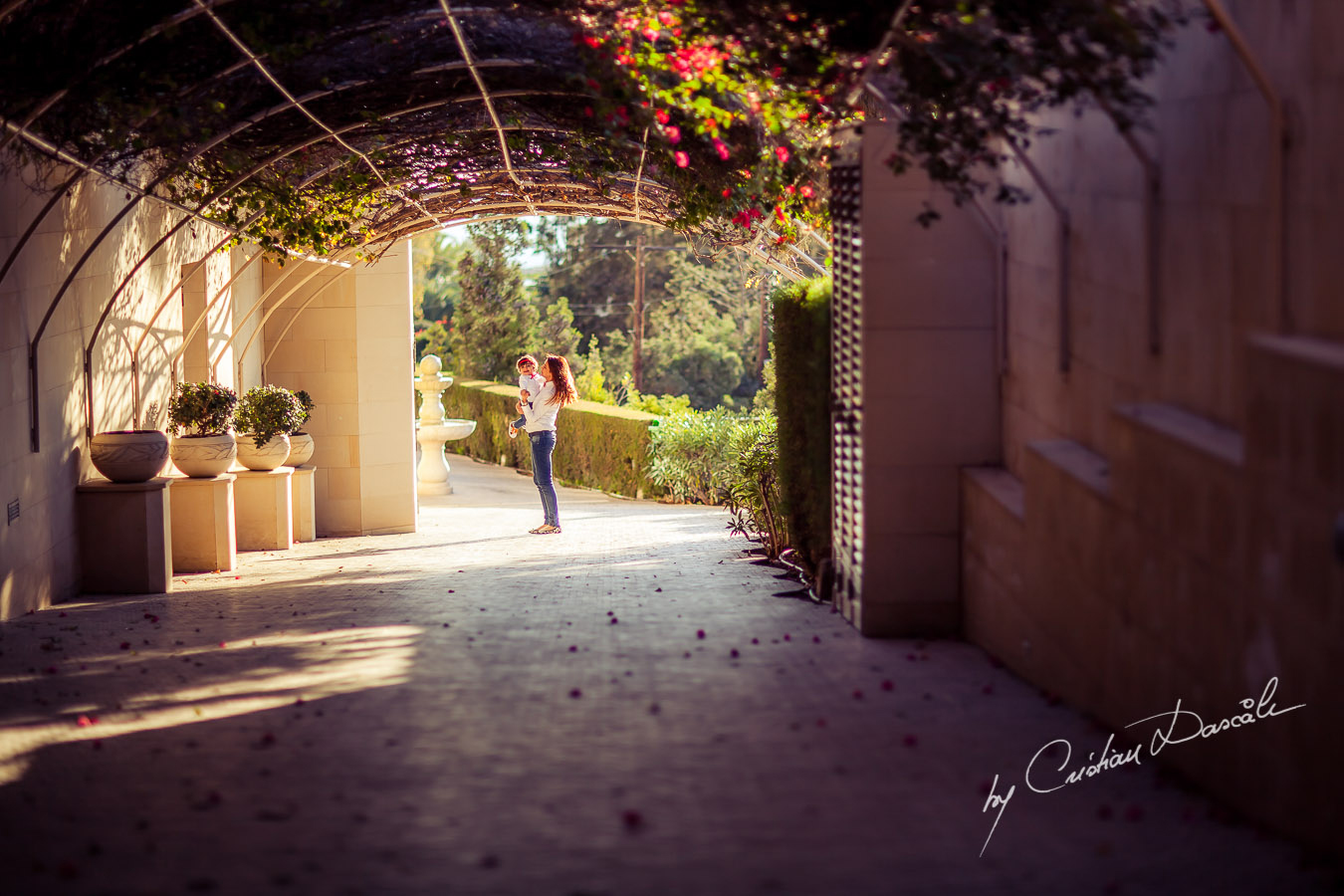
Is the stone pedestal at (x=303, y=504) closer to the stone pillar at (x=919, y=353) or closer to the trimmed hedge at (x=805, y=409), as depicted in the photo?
the trimmed hedge at (x=805, y=409)

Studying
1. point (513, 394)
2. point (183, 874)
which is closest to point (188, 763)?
point (183, 874)

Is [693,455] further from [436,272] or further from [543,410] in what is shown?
[436,272]

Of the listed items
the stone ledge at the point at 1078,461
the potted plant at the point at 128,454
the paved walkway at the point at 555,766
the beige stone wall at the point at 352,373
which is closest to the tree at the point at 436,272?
the beige stone wall at the point at 352,373

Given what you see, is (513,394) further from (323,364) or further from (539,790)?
(539,790)

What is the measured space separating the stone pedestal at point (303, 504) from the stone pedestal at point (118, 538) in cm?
356

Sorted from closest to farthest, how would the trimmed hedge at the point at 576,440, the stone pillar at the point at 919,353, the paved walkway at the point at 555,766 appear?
the paved walkway at the point at 555,766
the stone pillar at the point at 919,353
the trimmed hedge at the point at 576,440

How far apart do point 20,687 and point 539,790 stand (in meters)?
2.78

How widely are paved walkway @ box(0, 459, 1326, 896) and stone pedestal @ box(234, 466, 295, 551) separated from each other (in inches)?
144

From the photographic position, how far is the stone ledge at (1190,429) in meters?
3.48

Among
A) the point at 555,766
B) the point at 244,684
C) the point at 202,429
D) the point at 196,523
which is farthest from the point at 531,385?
the point at 555,766

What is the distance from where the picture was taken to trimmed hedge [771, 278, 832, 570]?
7.57 m

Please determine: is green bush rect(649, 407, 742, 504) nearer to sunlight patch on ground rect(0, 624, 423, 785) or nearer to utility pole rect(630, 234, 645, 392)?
Result: sunlight patch on ground rect(0, 624, 423, 785)

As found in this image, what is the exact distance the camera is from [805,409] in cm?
782

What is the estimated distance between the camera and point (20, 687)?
213 inches
